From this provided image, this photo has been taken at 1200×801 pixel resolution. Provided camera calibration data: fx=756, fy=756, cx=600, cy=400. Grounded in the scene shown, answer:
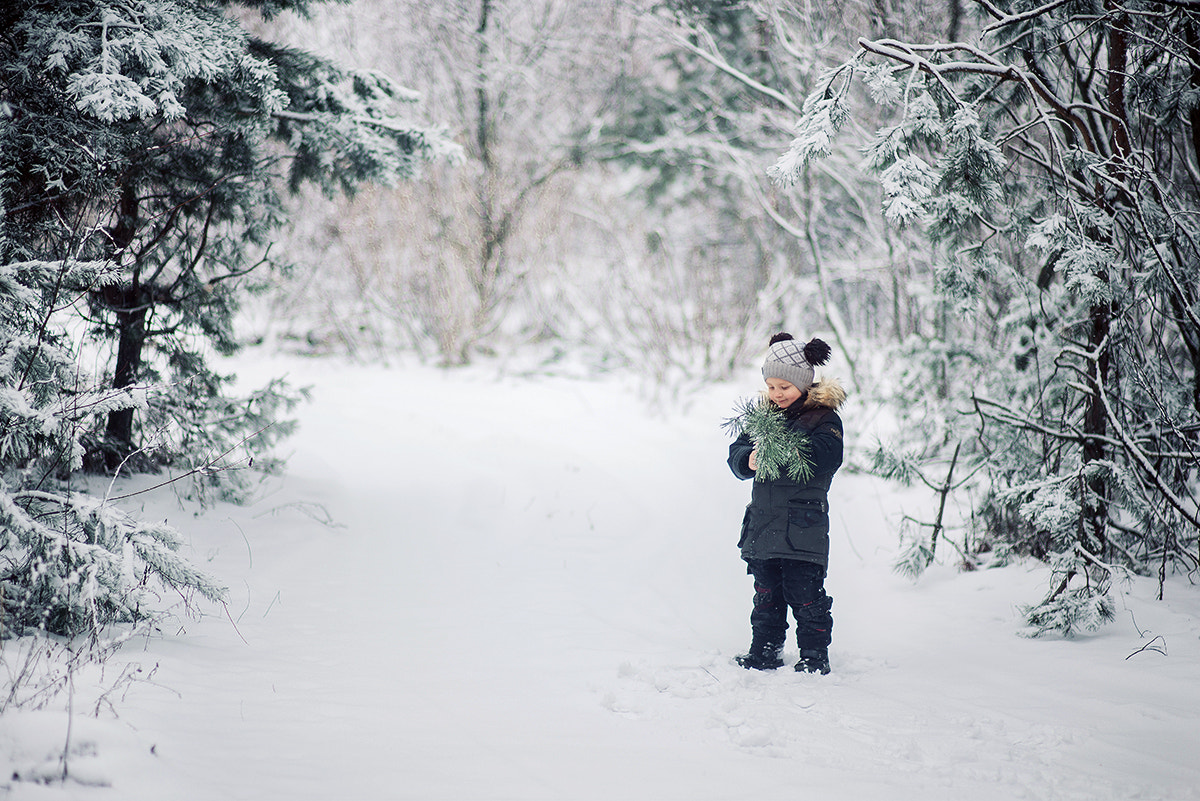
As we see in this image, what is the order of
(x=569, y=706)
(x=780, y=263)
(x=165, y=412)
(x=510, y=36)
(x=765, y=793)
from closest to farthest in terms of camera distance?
1. (x=765, y=793)
2. (x=569, y=706)
3. (x=165, y=412)
4. (x=780, y=263)
5. (x=510, y=36)

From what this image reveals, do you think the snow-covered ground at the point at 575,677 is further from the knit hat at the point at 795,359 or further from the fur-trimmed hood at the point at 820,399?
the knit hat at the point at 795,359

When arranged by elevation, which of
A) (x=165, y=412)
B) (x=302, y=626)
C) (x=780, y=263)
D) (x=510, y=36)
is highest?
(x=510, y=36)

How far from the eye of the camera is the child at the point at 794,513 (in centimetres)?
357

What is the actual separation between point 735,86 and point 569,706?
10.8 m

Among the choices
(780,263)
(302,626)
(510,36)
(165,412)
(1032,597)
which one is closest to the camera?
(302,626)

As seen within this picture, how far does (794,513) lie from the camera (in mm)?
3615

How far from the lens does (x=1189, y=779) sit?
Result: 8.22 ft

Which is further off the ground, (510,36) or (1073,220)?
(510,36)

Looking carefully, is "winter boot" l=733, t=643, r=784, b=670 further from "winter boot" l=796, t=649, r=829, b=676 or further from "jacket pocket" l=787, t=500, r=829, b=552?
"jacket pocket" l=787, t=500, r=829, b=552

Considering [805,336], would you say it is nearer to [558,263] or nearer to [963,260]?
[558,263]

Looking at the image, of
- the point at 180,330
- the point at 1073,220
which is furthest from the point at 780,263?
the point at 180,330

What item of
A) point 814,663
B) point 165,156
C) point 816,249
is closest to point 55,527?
point 165,156

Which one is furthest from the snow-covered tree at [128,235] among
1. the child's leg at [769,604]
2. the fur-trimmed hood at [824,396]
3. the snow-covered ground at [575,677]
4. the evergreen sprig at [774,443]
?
the fur-trimmed hood at [824,396]

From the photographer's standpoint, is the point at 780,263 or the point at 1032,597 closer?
the point at 1032,597
